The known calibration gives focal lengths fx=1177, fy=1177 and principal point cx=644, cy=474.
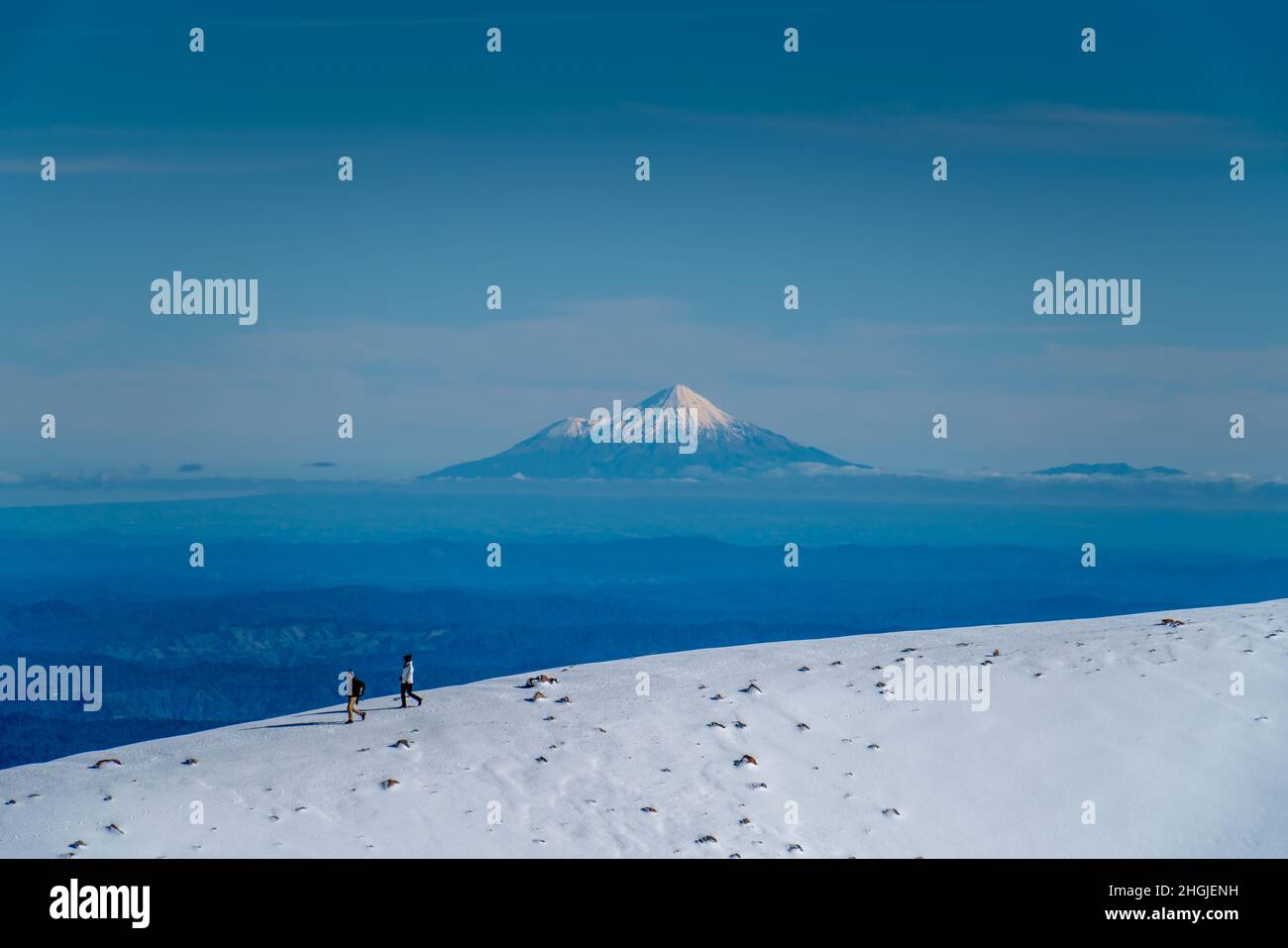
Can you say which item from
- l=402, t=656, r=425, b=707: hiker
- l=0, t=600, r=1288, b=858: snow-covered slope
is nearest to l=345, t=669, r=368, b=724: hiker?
l=0, t=600, r=1288, b=858: snow-covered slope

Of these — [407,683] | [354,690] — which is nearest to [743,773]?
[407,683]

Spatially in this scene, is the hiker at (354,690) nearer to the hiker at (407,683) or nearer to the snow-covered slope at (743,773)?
the snow-covered slope at (743,773)

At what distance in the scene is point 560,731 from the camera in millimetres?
31562

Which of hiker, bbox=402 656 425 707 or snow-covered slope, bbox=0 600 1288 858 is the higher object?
hiker, bbox=402 656 425 707

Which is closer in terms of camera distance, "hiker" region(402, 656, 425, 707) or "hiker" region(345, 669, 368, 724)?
"hiker" region(345, 669, 368, 724)

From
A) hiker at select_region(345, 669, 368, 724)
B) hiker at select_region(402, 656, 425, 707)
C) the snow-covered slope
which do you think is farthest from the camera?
hiker at select_region(402, 656, 425, 707)

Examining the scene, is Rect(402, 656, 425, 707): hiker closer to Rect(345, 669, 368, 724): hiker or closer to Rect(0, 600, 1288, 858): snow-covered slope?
Rect(0, 600, 1288, 858): snow-covered slope

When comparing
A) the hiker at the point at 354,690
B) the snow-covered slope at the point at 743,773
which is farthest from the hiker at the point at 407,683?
the hiker at the point at 354,690

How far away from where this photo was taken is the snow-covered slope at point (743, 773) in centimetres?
2591

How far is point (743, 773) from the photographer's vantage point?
29.4 metres

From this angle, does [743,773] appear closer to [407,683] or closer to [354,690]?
[407,683]

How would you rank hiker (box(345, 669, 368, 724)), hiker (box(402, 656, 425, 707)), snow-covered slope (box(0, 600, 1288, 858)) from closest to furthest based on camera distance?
snow-covered slope (box(0, 600, 1288, 858)), hiker (box(345, 669, 368, 724)), hiker (box(402, 656, 425, 707))

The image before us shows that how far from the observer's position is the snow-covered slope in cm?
2591
